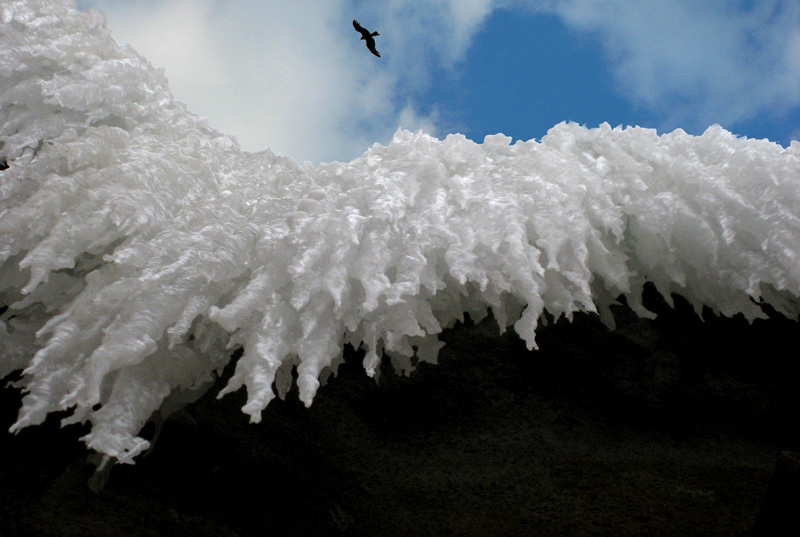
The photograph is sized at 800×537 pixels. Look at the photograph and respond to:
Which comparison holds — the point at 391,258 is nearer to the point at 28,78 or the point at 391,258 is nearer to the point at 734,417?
the point at 734,417

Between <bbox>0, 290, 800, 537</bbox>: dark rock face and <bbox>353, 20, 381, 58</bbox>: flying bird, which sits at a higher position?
<bbox>353, 20, 381, 58</bbox>: flying bird

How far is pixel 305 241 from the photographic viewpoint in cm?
67

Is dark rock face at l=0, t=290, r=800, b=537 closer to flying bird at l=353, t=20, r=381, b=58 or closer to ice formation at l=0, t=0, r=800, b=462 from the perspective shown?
ice formation at l=0, t=0, r=800, b=462

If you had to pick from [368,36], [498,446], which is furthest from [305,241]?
[498,446]

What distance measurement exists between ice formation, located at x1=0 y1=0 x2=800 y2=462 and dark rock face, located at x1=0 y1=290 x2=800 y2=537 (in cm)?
9

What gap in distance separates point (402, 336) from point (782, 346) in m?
0.54

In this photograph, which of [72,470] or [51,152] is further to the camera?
[51,152]

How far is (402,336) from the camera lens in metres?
0.68

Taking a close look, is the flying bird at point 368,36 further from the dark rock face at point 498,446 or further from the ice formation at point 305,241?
the dark rock face at point 498,446

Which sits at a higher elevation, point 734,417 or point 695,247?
point 695,247

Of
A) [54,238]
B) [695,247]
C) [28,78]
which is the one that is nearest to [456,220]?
[695,247]

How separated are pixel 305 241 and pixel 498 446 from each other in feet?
1.23

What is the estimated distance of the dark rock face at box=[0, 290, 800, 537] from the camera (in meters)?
0.70

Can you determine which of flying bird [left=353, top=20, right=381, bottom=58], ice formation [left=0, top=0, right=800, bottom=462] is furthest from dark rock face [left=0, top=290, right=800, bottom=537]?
flying bird [left=353, top=20, right=381, bottom=58]
